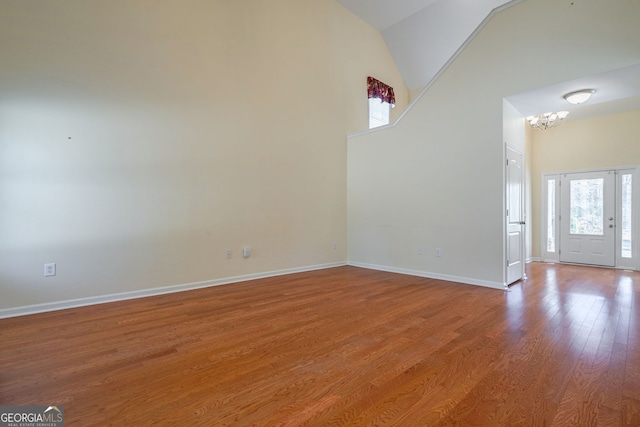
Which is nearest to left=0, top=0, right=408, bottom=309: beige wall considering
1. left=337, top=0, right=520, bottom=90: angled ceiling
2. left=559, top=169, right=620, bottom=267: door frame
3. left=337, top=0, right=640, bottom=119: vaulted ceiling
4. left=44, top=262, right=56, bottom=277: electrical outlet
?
left=44, top=262, right=56, bottom=277: electrical outlet

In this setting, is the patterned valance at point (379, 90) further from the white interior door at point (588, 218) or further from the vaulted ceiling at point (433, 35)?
the white interior door at point (588, 218)

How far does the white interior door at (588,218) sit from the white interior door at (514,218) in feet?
9.37

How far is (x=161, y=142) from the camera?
12.8 feet

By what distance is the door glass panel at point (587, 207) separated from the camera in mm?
6148

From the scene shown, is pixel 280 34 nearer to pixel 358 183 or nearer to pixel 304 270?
pixel 358 183

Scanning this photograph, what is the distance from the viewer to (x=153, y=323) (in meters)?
2.82

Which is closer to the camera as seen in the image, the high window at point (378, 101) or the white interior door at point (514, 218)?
the white interior door at point (514, 218)

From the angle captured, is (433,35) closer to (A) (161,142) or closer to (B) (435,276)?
(B) (435,276)

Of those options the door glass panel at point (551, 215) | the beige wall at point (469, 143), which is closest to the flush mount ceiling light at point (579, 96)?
the beige wall at point (469, 143)

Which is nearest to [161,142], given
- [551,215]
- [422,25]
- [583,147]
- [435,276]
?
[435,276]

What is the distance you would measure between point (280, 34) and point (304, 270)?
4.09 metres

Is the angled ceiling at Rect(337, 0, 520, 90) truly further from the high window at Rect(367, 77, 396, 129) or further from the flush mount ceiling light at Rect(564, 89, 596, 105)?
the flush mount ceiling light at Rect(564, 89, 596, 105)

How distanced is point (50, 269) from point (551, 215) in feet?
29.2

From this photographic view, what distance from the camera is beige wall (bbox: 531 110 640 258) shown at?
5855mm
